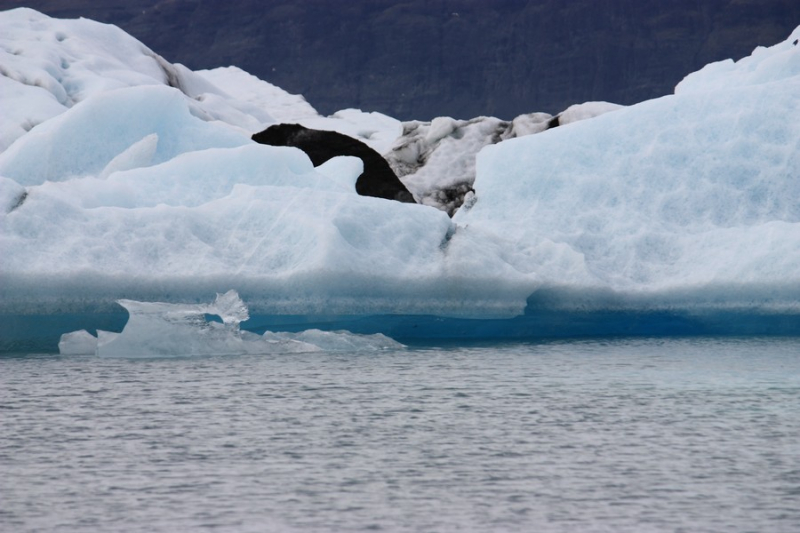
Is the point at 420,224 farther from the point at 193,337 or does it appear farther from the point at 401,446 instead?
the point at 401,446

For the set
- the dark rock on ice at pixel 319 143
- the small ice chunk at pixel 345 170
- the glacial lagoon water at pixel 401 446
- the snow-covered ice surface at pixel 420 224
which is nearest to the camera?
the glacial lagoon water at pixel 401 446

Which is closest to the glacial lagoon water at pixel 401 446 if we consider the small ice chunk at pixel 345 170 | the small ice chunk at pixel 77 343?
the small ice chunk at pixel 77 343

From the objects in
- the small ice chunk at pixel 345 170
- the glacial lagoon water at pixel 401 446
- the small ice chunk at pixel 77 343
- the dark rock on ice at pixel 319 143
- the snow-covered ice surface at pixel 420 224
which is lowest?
the glacial lagoon water at pixel 401 446

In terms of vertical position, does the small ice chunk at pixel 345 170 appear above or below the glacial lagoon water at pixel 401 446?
above

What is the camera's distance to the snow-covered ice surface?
9805 millimetres

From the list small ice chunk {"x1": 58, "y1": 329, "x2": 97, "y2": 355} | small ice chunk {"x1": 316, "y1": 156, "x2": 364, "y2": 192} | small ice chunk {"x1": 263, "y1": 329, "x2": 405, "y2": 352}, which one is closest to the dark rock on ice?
small ice chunk {"x1": 316, "y1": 156, "x2": 364, "y2": 192}

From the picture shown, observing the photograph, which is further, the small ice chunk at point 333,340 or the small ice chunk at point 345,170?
the small ice chunk at point 345,170

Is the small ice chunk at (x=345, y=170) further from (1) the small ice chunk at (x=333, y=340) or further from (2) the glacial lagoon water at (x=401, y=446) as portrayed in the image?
(2) the glacial lagoon water at (x=401, y=446)

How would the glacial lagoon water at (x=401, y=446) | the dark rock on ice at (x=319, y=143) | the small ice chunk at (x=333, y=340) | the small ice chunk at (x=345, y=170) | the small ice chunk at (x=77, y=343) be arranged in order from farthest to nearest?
the dark rock on ice at (x=319, y=143) → the small ice chunk at (x=345, y=170) → the small ice chunk at (x=333, y=340) → the small ice chunk at (x=77, y=343) → the glacial lagoon water at (x=401, y=446)

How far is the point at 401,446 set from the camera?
223 inches

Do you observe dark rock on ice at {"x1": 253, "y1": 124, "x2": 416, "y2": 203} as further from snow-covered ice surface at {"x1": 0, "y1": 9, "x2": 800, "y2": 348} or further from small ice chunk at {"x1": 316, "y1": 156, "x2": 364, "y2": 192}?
snow-covered ice surface at {"x1": 0, "y1": 9, "x2": 800, "y2": 348}

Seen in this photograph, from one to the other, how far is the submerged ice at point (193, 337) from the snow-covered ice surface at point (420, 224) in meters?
0.22

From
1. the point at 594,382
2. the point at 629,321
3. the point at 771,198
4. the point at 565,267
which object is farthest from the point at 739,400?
the point at 771,198

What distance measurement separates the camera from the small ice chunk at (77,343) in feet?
32.7
